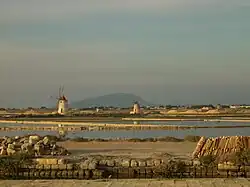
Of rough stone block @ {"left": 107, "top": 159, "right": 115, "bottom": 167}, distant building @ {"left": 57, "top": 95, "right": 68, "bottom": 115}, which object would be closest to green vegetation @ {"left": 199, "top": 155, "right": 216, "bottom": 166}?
rough stone block @ {"left": 107, "top": 159, "right": 115, "bottom": 167}

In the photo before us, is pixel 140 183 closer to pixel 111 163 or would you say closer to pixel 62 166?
pixel 62 166

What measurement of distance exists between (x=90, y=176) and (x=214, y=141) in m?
5.82

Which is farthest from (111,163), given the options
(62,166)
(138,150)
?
(138,150)

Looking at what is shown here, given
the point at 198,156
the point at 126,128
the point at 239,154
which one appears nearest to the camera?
the point at 239,154

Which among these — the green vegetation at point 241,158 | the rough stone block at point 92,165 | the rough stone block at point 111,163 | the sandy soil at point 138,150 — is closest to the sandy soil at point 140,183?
the rough stone block at point 92,165

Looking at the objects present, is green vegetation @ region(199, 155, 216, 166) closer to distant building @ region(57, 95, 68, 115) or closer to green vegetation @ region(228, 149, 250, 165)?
green vegetation @ region(228, 149, 250, 165)

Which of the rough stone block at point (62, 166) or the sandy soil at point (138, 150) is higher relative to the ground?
the rough stone block at point (62, 166)

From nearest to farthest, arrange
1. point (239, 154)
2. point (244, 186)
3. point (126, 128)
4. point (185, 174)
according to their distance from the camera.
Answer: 1. point (244, 186)
2. point (185, 174)
3. point (239, 154)
4. point (126, 128)

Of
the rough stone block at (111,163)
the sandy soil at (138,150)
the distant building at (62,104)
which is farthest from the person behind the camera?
the distant building at (62,104)

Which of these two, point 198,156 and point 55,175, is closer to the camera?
point 55,175

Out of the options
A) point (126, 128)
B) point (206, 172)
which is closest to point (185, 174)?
point (206, 172)

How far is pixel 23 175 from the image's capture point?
14.7 metres

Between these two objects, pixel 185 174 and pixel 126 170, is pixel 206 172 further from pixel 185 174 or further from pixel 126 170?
pixel 126 170

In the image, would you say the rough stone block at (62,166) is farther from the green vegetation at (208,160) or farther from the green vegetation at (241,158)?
the green vegetation at (241,158)
